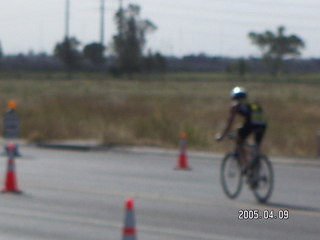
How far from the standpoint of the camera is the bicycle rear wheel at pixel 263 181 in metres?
12.5

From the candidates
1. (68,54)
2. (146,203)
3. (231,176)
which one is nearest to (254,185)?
(231,176)

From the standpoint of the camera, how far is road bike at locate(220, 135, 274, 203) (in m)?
12.6

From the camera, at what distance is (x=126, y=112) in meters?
35.4

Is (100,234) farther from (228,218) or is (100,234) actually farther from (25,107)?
(25,107)

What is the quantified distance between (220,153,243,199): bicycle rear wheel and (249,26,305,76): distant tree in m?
100

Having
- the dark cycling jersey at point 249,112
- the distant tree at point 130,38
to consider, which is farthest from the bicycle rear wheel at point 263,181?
the distant tree at point 130,38

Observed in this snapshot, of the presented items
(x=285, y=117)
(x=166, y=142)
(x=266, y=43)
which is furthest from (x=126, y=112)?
(x=266, y=43)

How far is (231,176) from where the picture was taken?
43.2 ft

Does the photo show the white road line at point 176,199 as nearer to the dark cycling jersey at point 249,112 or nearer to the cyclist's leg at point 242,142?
the cyclist's leg at point 242,142

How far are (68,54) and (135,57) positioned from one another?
29.1 ft

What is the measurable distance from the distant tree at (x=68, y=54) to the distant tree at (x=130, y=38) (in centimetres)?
556

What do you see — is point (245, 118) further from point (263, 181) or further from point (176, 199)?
point (176, 199)

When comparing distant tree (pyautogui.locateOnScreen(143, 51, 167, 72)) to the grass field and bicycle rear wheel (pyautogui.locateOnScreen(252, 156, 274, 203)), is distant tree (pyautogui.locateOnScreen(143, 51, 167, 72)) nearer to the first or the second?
the grass field

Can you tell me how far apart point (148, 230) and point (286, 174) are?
7.61 m
